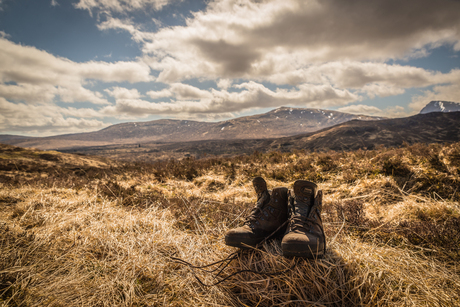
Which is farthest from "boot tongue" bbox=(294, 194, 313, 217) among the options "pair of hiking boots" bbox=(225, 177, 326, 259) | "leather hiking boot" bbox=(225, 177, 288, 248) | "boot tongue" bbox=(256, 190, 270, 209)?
"boot tongue" bbox=(256, 190, 270, 209)

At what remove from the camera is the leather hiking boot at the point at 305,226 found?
1.66 metres

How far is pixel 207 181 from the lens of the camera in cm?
622

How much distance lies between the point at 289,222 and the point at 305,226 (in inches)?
8.0

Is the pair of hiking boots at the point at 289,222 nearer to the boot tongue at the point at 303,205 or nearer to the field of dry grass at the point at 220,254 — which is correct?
the boot tongue at the point at 303,205

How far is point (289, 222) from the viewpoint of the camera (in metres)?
2.12

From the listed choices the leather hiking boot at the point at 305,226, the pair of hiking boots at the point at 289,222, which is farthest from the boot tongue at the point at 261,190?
the leather hiking boot at the point at 305,226

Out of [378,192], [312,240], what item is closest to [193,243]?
[312,240]

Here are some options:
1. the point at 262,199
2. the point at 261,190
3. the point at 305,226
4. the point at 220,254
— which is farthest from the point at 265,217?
the point at 220,254

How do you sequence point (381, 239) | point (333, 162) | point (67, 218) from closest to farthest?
point (381, 239) < point (67, 218) < point (333, 162)

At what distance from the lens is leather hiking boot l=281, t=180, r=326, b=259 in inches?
65.2

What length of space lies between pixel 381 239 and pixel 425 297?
103 centimetres

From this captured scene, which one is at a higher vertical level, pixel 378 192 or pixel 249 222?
pixel 249 222

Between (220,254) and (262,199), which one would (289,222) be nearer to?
(262,199)

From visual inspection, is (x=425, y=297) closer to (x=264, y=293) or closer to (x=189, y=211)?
(x=264, y=293)
